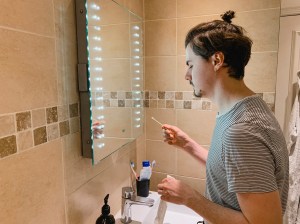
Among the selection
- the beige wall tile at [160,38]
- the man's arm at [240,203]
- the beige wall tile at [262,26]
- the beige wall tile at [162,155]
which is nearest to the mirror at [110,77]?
the beige wall tile at [160,38]

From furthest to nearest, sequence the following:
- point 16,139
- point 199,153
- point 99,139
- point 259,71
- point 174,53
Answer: point 174,53
point 259,71
point 199,153
point 99,139
point 16,139

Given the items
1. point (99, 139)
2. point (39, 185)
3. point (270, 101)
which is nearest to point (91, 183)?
point (99, 139)

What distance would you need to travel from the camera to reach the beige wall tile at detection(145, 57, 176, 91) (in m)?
1.54

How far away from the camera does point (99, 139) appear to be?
0.96 m

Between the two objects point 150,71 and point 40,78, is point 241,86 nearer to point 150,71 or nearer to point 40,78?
point 40,78

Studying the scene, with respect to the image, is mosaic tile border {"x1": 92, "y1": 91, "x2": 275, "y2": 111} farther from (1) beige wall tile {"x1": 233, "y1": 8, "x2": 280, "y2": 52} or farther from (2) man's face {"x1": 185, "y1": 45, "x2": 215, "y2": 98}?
(2) man's face {"x1": 185, "y1": 45, "x2": 215, "y2": 98}

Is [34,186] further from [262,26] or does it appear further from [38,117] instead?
[262,26]

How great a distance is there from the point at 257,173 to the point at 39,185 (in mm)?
635

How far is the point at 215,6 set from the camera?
4.59 feet

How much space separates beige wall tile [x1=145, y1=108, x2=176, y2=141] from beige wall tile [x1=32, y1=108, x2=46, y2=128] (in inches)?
38.1

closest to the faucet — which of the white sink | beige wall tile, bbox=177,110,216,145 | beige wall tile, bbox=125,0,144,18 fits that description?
the white sink

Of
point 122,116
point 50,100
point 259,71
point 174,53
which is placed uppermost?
point 174,53

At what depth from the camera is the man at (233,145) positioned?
63 cm

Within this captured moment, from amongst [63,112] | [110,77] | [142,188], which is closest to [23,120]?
[63,112]
